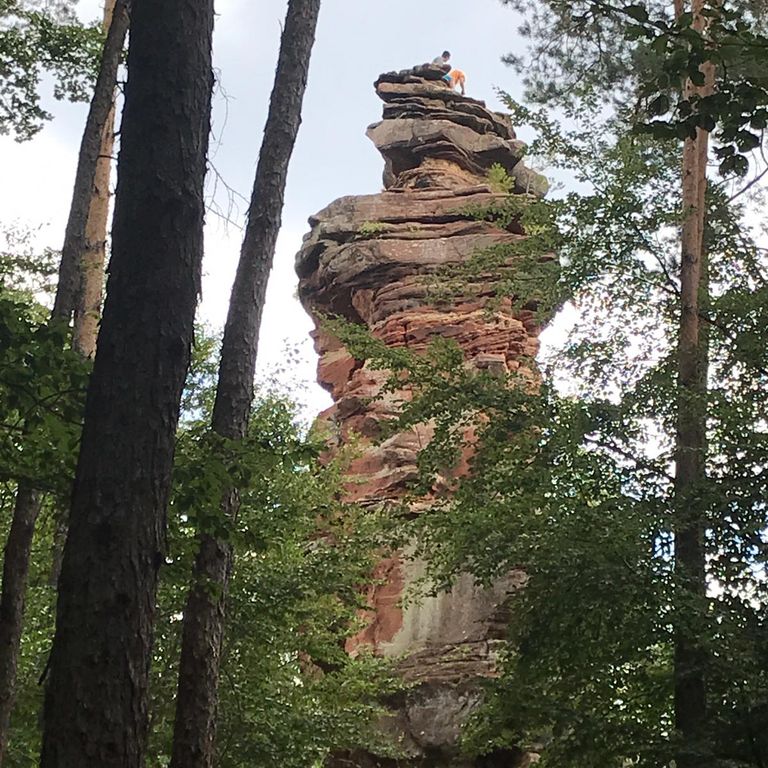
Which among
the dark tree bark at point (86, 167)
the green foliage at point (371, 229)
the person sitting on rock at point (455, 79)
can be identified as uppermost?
the person sitting on rock at point (455, 79)

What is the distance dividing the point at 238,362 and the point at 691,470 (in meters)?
4.97

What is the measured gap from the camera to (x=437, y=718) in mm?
16188

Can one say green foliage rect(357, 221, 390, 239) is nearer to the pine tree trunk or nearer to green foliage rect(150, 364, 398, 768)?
green foliage rect(150, 364, 398, 768)

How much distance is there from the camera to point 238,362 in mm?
8234

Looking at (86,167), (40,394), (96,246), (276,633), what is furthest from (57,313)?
(96,246)

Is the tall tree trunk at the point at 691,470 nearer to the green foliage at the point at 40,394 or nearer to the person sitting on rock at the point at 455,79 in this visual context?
the green foliage at the point at 40,394

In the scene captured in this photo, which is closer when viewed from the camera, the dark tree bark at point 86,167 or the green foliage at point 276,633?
the dark tree bark at point 86,167

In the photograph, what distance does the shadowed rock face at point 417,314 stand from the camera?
16.5 m

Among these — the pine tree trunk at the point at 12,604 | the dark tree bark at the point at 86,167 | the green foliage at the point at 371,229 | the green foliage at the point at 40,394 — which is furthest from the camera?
the green foliage at the point at 371,229

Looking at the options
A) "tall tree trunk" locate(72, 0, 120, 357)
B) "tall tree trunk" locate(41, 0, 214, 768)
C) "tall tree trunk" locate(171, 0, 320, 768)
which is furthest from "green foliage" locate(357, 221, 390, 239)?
"tall tree trunk" locate(41, 0, 214, 768)

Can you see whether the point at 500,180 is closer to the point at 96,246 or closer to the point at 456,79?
the point at 456,79

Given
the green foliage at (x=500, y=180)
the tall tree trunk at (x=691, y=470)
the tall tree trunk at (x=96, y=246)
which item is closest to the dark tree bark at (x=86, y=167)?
the tall tree trunk at (x=96, y=246)

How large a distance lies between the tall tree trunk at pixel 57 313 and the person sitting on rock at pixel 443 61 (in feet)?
66.9

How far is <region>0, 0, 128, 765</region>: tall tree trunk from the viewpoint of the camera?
814 centimetres
